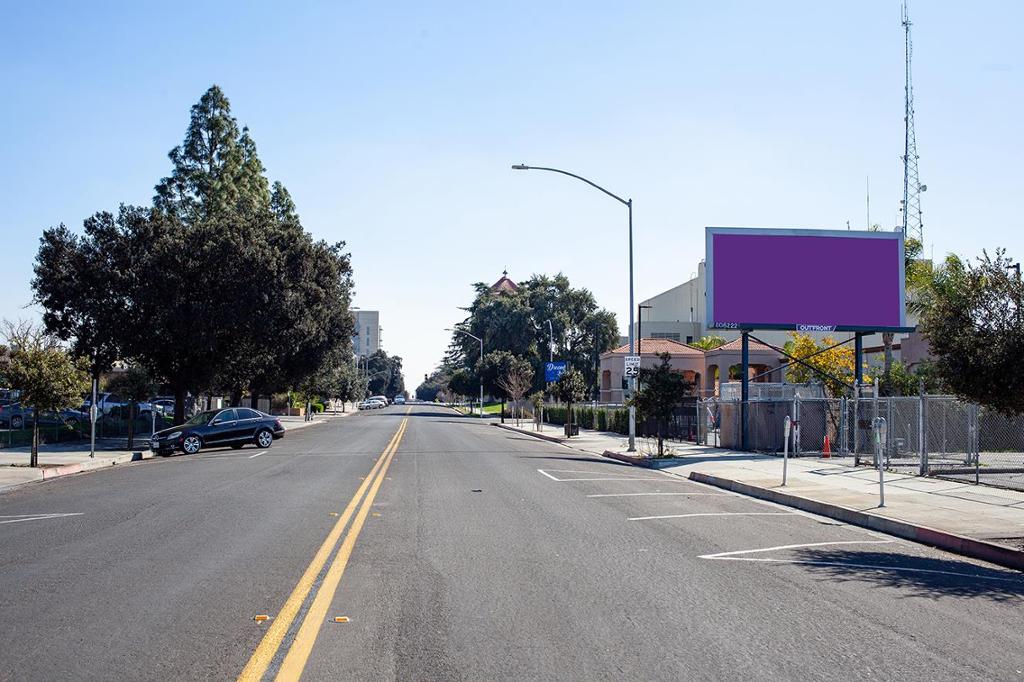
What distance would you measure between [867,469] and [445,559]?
16220 mm

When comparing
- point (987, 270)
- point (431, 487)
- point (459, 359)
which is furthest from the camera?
point (459, 359)

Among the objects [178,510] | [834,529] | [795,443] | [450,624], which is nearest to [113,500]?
[178,510]

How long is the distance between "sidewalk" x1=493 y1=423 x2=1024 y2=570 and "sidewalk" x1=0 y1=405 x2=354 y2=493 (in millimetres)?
14997

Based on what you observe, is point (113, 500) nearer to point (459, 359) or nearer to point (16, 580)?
point (16, 580)

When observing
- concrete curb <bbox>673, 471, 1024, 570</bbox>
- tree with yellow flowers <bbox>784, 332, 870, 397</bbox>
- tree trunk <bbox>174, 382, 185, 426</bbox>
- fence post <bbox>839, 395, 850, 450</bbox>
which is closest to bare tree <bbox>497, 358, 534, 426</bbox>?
tree with yellow flowers <bbox>784, 332, 870, 397</bbox>

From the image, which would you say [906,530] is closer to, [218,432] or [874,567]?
[874,567]

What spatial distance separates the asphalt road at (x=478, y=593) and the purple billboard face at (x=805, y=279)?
53.9 feet

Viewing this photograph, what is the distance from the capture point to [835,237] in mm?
31500

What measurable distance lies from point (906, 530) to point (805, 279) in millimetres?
19735

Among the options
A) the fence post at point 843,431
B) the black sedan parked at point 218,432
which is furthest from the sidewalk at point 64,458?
the fence post at point 843,431

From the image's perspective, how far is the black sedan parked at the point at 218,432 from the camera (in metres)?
28.7

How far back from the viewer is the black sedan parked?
28703 millimetres

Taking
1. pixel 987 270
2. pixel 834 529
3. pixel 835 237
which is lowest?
pixel 834 529

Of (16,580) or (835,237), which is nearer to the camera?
(16,580)
